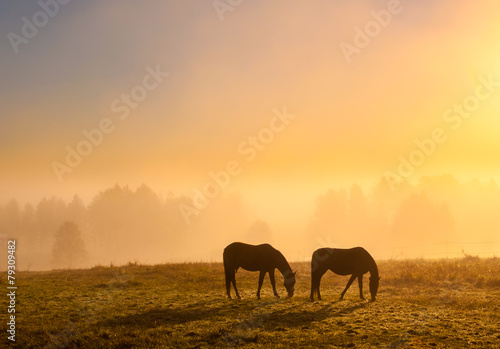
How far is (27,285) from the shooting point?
21.4 meters

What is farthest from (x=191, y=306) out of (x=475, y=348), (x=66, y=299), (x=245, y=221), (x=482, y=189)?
(x=482, y=189)

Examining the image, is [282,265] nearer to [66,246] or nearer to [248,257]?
[248,257]

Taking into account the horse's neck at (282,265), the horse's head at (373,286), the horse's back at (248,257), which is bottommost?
the horse's head at (373,286)

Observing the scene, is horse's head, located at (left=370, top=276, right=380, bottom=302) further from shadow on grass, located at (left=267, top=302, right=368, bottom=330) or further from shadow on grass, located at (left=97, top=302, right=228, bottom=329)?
shadow on grass, located at (left=97, top=302, right=228, bottom=329)

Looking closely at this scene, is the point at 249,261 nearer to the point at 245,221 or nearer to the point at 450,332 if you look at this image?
the point at 450,332

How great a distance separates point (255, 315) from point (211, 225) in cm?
15072

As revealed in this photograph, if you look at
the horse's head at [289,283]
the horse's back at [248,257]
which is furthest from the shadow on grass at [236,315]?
the horse's back at [248,257]

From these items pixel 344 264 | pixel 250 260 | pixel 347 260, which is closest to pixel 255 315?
pixel 250 260

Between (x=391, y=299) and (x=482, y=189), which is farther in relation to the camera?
(x=482, y=189)

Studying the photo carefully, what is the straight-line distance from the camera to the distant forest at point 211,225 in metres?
108

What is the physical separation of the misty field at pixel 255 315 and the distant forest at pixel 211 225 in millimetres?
75693

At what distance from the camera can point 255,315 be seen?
13352 millimetres

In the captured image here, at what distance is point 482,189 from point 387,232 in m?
65.6

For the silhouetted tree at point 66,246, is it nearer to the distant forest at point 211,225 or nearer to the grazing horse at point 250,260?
the distant forest at point 211,225
